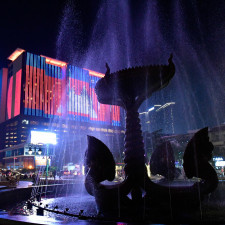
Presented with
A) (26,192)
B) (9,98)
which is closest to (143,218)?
(26,192)

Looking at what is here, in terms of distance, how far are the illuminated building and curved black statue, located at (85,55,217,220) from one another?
67.4 meters

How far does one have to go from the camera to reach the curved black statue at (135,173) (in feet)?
20.7

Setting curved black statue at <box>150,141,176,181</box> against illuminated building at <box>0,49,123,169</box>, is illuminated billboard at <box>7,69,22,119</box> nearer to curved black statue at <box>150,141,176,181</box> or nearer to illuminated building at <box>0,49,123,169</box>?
illuminated building at <box>0,49,123,169</box>

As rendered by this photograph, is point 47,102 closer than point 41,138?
No

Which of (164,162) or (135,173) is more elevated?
(164,162)

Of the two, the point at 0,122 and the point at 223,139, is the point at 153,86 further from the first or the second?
the point at 0,122

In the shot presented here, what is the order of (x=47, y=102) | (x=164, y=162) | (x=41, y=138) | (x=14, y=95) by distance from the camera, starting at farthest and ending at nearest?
(x=14, y=95) < (x=47, y=102) < (x=41, y=138) < (x=164, y=162)

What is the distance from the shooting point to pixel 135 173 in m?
7.07

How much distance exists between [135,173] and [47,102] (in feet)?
257

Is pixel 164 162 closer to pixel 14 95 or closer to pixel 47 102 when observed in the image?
pixel 47 102

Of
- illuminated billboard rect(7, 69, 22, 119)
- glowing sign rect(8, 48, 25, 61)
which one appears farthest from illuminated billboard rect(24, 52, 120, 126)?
glowing sign rect(8, 48, 25, 61)

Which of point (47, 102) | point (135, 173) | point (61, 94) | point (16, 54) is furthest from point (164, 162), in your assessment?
point (16, 54)

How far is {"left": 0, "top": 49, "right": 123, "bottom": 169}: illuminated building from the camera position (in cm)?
7762

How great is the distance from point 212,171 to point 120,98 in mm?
3824
